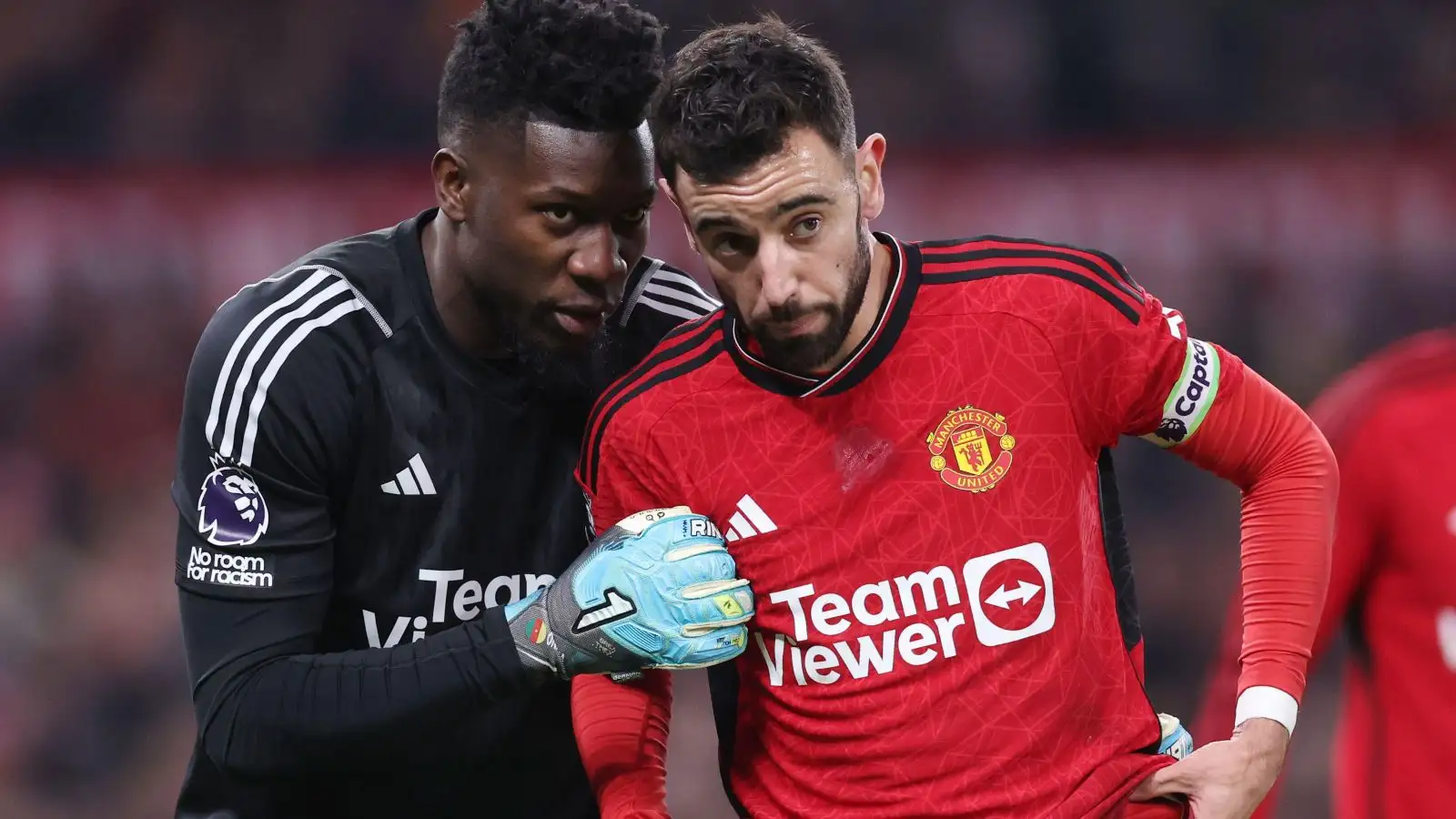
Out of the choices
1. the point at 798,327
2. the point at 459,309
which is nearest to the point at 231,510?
the point at 459,309

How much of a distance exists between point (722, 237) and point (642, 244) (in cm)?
42

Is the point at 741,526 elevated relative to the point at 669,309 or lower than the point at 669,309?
lower

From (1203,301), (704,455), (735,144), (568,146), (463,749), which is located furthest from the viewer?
(1203,301)

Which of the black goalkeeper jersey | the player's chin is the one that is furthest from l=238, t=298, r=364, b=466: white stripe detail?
the player's chin

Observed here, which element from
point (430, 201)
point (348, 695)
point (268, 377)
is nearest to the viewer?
point (348, 695)

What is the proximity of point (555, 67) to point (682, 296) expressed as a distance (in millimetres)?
479

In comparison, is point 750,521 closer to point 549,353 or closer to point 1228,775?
point 549,353

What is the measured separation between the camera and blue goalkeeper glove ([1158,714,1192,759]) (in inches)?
86.9

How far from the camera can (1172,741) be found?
2234mm

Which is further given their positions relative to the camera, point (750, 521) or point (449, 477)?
point (449, 477)

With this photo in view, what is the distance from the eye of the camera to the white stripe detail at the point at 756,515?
2146 mm

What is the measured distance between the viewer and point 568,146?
7.73 ft

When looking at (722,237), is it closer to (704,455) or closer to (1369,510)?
(704,455)

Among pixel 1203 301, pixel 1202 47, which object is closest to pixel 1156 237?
pixel 1203 301
